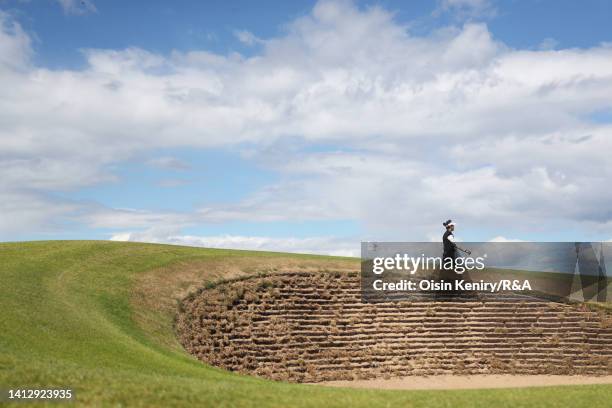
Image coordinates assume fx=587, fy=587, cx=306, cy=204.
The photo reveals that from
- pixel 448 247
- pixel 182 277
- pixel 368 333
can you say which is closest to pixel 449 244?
pixel 448 247

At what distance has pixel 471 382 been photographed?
27.1 metres

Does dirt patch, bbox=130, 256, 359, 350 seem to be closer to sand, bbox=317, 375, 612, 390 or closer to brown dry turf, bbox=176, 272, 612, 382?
brown dry turf, bbox=176, 272, 612, 382

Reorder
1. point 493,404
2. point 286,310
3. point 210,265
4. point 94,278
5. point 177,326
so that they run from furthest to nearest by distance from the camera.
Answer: point 210,265, point 286,310, point 94,278, point 177,326, point 493,404

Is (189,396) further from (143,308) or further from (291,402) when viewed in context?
(143,308)

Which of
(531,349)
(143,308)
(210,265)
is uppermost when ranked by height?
(210,265)

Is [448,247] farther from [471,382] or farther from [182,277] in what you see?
[182,277]

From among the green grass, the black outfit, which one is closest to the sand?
the green grass

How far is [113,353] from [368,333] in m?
15.6

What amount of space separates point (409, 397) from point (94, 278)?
20095 mm

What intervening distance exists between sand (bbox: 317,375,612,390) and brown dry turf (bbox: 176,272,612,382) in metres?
0.51

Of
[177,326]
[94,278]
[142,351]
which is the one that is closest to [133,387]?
[142,351]

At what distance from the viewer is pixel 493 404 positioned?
14.0 m

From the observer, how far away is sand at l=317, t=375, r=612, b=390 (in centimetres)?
2617

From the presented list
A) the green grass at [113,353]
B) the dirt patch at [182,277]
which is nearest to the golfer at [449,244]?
the dirt patch at [182,277]
